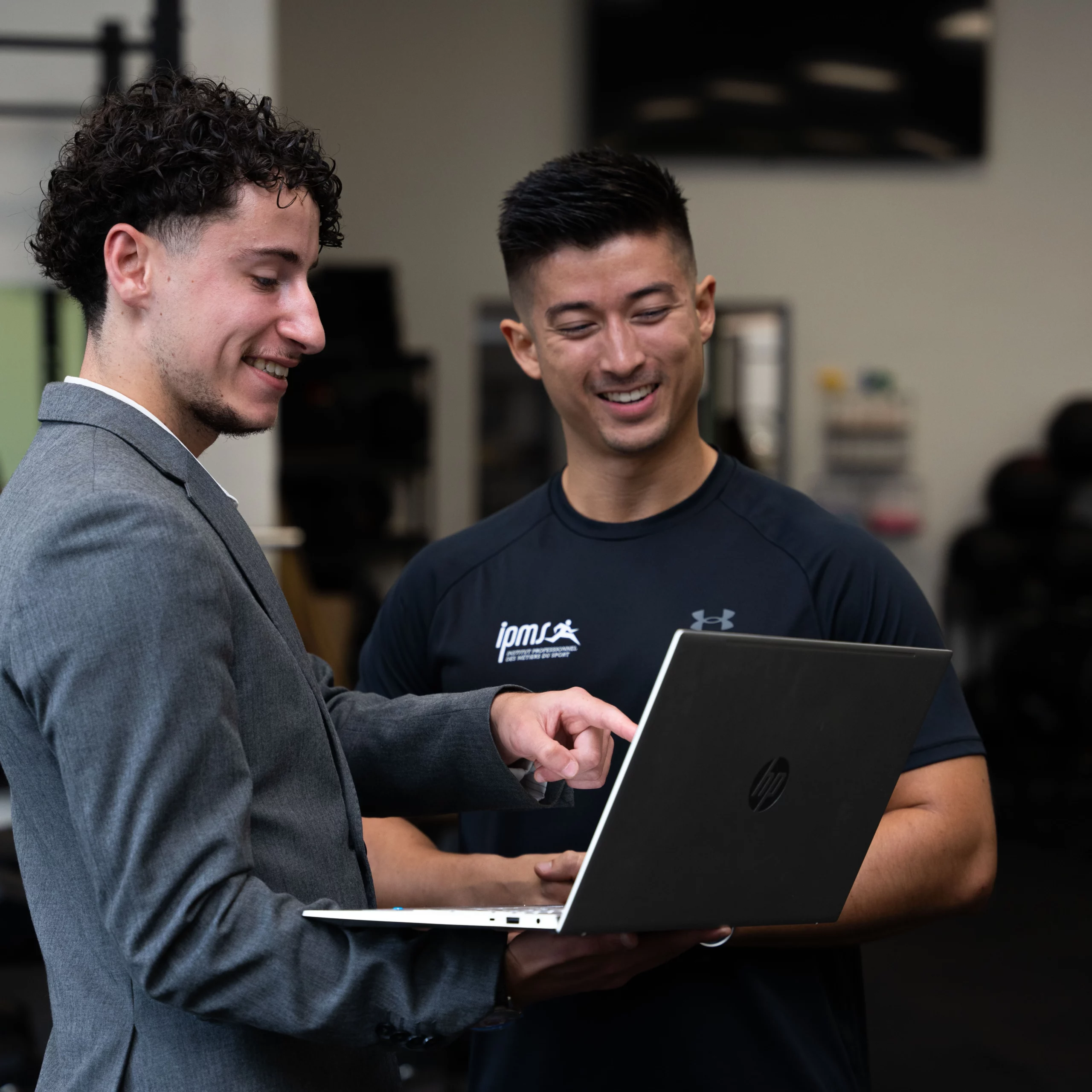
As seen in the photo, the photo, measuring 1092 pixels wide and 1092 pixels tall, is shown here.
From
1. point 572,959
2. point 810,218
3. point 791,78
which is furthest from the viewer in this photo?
point 810,218

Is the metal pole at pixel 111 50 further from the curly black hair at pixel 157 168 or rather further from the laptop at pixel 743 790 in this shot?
the laptop at pixel 743 790

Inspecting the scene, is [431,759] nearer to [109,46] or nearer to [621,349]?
[621,349]

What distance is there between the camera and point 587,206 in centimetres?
145

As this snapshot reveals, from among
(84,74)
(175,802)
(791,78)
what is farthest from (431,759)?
(791,78)

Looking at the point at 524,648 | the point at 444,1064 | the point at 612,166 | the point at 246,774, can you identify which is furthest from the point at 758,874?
the point at 444,1064

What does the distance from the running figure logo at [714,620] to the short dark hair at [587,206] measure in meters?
0.44

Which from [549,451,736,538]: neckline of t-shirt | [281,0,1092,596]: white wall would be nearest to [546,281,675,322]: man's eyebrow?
[549,451,736,538]: neckline of t-shirt

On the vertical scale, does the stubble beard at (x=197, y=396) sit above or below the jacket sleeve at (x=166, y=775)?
above

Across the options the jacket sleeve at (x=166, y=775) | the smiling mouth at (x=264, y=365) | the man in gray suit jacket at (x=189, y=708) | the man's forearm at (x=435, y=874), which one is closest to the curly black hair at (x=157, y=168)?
the man in gray suit jacket at (x=189, y=708)

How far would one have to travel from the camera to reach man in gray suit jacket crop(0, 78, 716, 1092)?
0.84 m

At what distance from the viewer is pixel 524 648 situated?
144cm

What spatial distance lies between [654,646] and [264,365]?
55 cm

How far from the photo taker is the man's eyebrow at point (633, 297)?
145 centimetres

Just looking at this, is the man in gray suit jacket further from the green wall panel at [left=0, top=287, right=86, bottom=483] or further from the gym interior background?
the gym interior background
